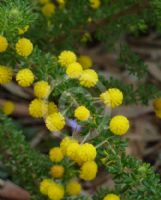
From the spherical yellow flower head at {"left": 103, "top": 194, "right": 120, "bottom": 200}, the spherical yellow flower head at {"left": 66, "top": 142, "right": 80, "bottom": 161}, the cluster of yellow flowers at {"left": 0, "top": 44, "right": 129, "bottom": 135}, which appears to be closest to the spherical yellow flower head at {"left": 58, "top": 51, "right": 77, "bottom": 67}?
the cluster of yellow flowers at {"left": 0, "top": 44, "right": 129, "bottom": 135}

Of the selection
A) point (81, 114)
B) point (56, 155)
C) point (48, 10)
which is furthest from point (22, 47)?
point (48, 10)

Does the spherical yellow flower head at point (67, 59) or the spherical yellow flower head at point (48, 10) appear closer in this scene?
the spherical yellow flower head at point (67, 59)

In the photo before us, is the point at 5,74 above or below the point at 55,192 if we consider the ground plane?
above

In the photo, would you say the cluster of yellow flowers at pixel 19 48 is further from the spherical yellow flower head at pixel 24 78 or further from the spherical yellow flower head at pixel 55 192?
the spherical yellow flower head at pixel 55 192

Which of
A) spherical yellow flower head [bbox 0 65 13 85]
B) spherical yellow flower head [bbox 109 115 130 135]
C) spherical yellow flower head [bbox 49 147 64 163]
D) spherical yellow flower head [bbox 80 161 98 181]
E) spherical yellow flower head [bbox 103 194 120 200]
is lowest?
spherical yellow flower head [bbox 103 194 120 200]

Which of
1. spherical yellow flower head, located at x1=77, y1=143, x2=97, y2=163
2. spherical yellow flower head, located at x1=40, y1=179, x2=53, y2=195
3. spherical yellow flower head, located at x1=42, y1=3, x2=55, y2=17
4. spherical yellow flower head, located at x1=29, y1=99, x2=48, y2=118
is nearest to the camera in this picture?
spherical yellow flower head, located at x1=77, y1=143, x2=97, y2=163

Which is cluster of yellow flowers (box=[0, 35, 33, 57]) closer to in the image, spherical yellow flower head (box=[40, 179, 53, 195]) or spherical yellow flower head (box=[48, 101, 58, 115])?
spherical yellow flower head (box=[48, 101, 58, 115])

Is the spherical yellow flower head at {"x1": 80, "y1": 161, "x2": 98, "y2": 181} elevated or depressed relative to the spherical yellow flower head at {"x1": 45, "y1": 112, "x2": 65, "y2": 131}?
depressed

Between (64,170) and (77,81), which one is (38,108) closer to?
(77,81)

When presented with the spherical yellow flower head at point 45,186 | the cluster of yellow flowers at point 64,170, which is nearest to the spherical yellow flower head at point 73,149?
the cluster of yellow flowers at point 64,170
